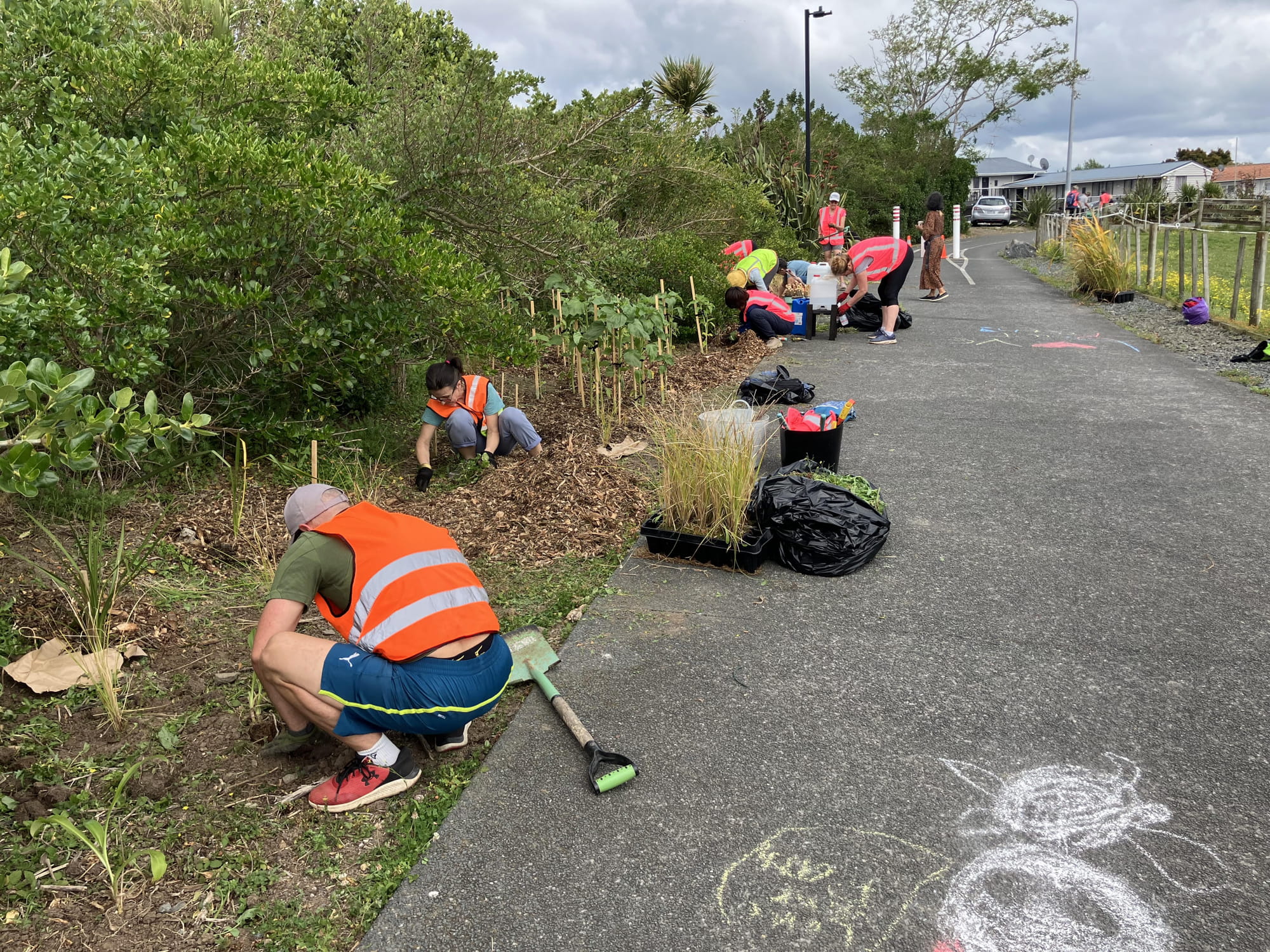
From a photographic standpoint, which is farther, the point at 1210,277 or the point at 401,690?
the point at 1210,277

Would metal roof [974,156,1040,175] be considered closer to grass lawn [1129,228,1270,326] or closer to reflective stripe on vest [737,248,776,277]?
grass lawn [1129,228,1270,326]

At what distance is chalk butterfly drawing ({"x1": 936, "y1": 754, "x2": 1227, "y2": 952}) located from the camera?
239 cm

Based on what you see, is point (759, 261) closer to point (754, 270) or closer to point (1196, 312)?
point (754, 270)

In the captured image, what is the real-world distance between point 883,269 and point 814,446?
6051 millimetres

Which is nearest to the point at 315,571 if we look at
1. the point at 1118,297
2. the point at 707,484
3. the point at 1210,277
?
the point at 707,484

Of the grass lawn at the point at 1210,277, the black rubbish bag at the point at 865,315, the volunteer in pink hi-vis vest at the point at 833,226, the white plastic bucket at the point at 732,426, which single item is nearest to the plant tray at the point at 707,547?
the white plastic bucket at the point at 732,426

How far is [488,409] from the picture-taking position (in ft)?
20.4

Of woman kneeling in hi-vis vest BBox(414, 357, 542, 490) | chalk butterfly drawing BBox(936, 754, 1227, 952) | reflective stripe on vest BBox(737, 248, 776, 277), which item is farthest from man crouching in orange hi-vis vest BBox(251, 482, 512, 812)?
reflective stripe on vest BBox(737, 248, 776, 277)

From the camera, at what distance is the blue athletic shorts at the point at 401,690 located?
113 inches

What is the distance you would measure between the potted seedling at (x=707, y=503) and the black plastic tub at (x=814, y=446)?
34.7 inches

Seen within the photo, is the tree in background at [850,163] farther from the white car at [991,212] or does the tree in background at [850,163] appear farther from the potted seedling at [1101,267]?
the potted seedling at [1101,267]

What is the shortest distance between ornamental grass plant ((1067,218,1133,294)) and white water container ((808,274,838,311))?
5743mm

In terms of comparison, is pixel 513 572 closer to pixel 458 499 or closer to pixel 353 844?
pixel 458 499

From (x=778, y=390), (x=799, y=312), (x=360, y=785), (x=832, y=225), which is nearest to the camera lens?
(x=360, y=785)
